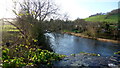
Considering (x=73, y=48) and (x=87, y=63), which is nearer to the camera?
(x=87, y=63)

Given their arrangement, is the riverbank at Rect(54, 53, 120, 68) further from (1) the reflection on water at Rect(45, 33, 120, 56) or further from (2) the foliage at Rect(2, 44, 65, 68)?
(1) the reflection on water at Rect(45, 33, 120, 56)

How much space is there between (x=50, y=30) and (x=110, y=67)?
4.65 m

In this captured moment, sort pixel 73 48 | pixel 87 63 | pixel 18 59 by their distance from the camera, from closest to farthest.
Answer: pixel 18 59
pixel 87 63
pixel 73 48

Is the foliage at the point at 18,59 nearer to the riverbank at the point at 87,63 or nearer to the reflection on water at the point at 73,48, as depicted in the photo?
the riverbank at the point at 87,63

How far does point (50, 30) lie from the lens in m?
8.19

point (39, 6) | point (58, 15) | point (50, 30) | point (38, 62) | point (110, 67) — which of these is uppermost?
point (39, 6)

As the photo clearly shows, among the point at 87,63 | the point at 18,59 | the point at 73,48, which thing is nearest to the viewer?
the point at 18,59

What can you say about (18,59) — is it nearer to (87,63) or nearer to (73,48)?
(87,63)

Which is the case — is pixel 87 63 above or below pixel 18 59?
below

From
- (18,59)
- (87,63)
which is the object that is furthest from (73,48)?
(18,59)

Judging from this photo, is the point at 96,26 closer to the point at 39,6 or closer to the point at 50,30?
the point at 39,6

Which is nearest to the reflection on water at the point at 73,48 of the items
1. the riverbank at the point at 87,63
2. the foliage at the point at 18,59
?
the riverbank at the point at 87,63

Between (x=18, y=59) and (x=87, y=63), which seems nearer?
(x=18, y=59)

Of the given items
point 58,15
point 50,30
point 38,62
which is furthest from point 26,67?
point 58,15
